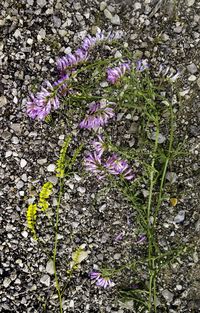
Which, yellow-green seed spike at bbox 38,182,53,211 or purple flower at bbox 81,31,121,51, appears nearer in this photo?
yellow-green seed spike at bbox 38,182,53,211

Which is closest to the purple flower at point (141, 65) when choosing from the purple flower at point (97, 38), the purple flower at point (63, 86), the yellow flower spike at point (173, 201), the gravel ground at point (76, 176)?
the gravel ground at point (76, 176)

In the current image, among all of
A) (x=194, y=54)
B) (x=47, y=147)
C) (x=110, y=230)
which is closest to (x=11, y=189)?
(x=47, y=147)

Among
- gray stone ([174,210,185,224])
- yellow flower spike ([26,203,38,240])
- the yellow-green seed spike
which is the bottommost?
yellow flower spike ([26,203,38,240])

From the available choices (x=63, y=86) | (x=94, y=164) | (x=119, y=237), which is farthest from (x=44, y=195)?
(x=63, y=86)

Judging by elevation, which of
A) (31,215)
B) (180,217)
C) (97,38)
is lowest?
(31,215)

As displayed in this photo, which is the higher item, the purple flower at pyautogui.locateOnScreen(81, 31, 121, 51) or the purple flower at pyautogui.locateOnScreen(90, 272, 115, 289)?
the purple flower at pyautogui.locateOnScreen(81, 31, 121, 51)

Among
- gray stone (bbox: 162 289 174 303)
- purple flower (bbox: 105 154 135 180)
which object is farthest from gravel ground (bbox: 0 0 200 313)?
purple flower (bbox: 105 154 135 180)

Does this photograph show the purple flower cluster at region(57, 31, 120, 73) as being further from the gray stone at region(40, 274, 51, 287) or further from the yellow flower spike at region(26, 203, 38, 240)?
the gray stone at region(40, 274, 51, 287)

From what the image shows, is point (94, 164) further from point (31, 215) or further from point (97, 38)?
point (97, 38)
